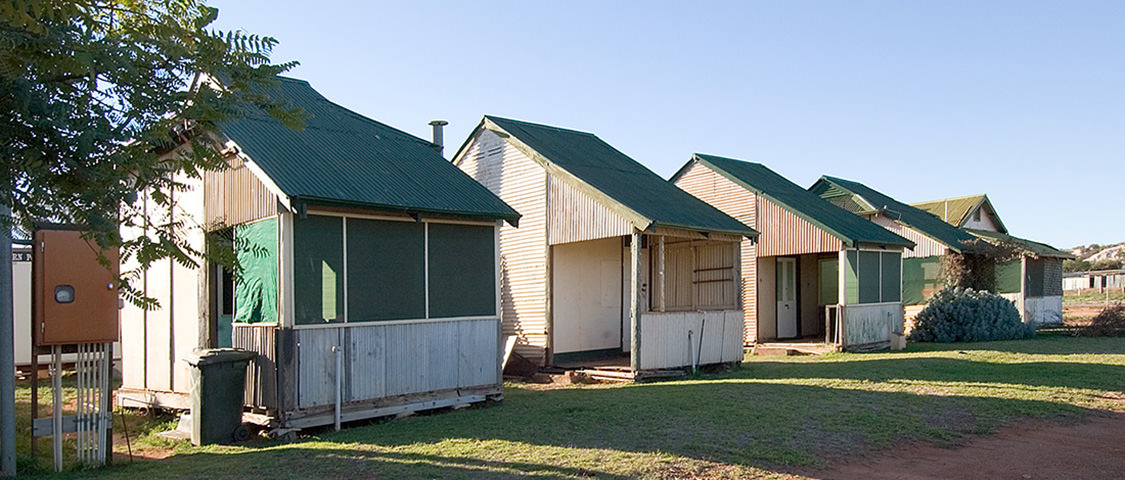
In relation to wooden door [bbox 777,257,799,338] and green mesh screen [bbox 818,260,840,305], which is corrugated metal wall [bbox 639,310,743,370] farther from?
green mesh screen [bbox 818,260,840,305]

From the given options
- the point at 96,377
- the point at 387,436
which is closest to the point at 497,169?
the point at 387,436

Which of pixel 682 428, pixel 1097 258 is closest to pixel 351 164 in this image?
pixel 682 428

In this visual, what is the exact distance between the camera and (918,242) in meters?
28.0

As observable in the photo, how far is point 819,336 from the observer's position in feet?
81.5

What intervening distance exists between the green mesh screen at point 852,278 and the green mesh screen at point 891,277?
4.83 feet

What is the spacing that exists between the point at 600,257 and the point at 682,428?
8.83 m

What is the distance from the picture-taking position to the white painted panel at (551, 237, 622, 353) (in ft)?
56.5

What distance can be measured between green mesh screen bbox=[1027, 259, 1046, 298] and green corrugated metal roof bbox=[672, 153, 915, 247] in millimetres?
8148

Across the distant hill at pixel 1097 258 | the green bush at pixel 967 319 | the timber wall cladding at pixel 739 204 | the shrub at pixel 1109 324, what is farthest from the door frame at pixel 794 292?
the distant hill at pixel 1097 258

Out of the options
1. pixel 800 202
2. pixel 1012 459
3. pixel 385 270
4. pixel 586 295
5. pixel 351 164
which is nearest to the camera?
pixel 1012 459

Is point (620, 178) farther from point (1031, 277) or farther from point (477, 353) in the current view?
point (1031, 277)

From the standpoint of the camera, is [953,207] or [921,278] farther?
[953,207]

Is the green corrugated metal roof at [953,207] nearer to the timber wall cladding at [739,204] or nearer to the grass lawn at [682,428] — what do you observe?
the timber wall cladding at [739,204]

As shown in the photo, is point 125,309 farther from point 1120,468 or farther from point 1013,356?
point 1013,356
